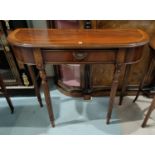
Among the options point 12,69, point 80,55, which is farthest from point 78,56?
point 12,69

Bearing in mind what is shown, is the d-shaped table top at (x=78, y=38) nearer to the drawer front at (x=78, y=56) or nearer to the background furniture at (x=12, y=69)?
the drawer front at (x=78, y=56)

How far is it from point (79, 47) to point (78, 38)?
0.10m

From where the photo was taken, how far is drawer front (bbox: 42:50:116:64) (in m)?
0.88

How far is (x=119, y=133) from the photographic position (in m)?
1.23

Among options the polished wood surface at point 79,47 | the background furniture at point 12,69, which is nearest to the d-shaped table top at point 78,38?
the polished wood surface at point 79,47

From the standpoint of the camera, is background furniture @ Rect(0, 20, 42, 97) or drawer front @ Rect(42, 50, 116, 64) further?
background furniture @ Rect(0, 20, 42, 97)

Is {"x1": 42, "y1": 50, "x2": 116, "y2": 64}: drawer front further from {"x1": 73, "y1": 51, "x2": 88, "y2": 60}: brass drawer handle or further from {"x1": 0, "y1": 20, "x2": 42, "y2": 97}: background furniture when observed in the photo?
{"x1": 0, "y1": 20, "x2": 42, "y2": 97}: background furniture

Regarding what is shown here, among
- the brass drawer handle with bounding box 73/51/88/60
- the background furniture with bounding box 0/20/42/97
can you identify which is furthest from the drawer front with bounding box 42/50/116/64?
the background furniture with bounding box 0/20/42/97

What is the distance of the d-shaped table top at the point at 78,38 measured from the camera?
84 cm
